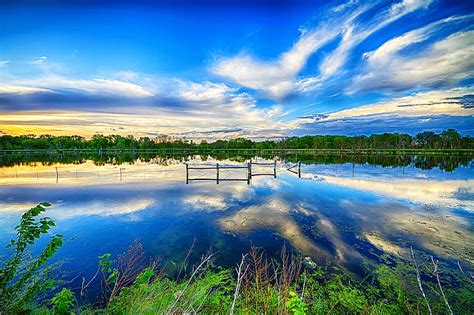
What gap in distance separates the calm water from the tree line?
353 feet

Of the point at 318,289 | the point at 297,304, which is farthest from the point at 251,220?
the point at 297,304

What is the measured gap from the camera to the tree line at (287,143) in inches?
4424

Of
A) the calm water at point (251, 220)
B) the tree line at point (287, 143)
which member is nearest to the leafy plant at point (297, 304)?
the calm water at point (251, 220)

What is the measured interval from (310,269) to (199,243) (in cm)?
447

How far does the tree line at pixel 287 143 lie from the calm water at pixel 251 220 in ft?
353

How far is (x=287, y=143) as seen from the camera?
14288 centimetres

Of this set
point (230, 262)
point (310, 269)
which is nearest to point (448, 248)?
point (310, 269)

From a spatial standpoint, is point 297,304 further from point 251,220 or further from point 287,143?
point 287,143

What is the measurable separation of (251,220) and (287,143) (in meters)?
135

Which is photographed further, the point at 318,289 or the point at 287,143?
the point at 287,143

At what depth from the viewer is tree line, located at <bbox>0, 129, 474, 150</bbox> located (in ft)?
369

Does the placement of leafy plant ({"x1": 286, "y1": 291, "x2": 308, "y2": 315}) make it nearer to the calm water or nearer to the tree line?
the calm water

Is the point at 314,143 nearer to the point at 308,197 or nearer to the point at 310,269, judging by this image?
the point at 308,197

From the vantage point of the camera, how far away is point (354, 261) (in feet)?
26.1
